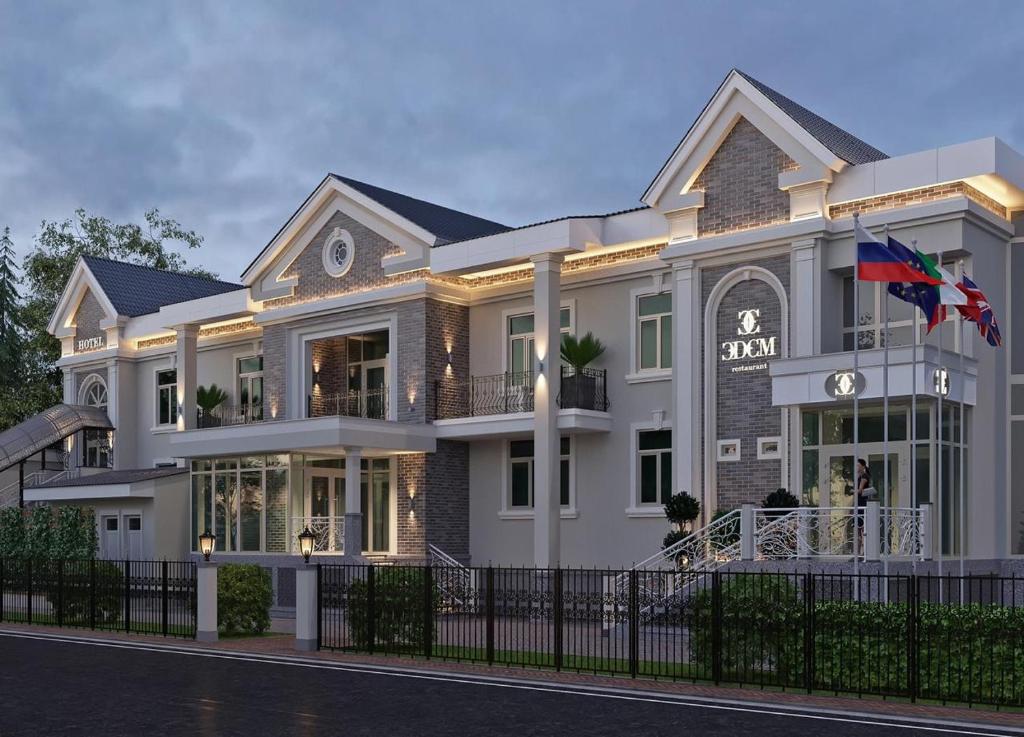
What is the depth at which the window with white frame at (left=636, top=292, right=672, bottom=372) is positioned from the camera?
27844mm

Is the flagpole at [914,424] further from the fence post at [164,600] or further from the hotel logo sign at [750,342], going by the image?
the fence post at [164,600]

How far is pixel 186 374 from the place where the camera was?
3675cm

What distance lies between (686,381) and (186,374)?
54.6 feet

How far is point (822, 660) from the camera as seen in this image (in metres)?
15.6

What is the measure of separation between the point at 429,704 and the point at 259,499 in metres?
18.5

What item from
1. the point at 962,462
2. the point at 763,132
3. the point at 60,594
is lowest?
the point at 60,594

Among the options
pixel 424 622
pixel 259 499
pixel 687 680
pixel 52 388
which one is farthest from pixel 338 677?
pixel 52 388

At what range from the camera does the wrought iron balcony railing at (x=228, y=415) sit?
36.9 metres

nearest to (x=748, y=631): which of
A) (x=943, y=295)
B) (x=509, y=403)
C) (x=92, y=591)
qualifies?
(x=943, y=295)

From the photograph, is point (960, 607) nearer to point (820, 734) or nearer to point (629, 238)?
point (820, 734)

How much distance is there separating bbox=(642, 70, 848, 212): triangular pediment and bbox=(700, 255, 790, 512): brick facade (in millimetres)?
1672

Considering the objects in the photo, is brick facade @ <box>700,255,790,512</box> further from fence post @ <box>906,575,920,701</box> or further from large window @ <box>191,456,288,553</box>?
large window @ <box>191,456,288,553</box>

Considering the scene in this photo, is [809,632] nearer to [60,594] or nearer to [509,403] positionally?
[509,403]

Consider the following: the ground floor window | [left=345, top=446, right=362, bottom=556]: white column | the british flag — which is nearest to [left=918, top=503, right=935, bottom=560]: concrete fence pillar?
the ground floor window
